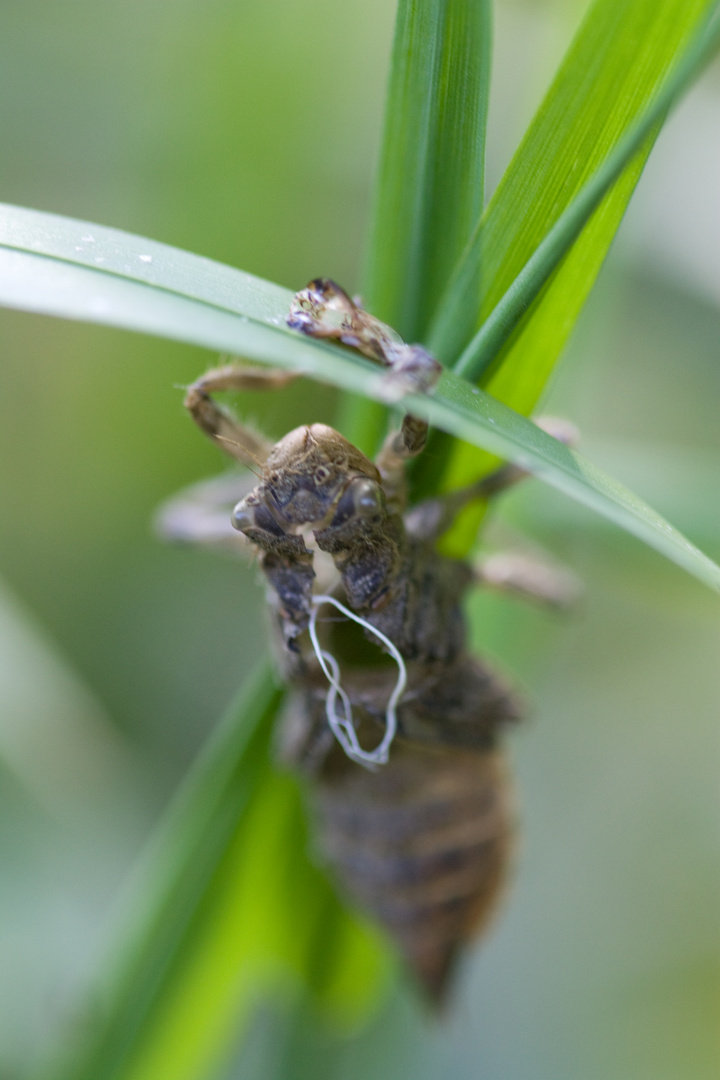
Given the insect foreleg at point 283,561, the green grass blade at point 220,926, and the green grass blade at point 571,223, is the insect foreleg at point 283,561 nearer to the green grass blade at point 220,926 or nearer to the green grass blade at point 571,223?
the green grass blade at point 220,926

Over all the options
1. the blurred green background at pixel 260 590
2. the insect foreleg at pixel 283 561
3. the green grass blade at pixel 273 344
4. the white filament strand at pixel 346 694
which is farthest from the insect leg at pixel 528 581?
the green grass blade at pixel 273 344

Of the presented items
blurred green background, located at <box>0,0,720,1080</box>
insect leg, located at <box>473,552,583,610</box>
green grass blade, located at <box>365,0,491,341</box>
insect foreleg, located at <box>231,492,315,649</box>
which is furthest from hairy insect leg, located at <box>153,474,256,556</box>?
green grass blade, located at <box>365,0,491,341</box>

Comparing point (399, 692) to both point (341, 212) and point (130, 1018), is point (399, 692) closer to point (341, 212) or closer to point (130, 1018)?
point (130, 1018)

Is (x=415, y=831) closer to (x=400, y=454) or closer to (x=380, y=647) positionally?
(x=380, y=647)

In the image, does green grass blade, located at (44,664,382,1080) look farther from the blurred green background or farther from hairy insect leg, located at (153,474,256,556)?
hairy insect leg, located at (153,474,256,556)

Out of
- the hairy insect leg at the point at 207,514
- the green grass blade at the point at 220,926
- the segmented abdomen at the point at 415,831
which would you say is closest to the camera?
the green grass blade at the point at 220,926

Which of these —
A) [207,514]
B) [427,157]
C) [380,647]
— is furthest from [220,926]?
[427,157]

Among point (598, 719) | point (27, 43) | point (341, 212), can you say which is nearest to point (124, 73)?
point (27, 43)
